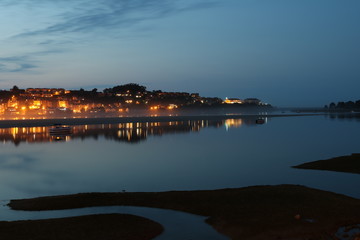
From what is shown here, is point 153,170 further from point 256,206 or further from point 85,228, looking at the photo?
point 85,228

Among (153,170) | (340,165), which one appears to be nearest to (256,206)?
(153,170)

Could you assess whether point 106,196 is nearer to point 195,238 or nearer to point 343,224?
point 195,238

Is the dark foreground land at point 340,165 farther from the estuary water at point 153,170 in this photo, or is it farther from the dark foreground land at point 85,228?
the dark foreground land at point 85,228

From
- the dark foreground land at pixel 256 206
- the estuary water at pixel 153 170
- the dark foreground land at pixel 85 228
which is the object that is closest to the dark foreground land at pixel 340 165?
the estuary water at pixel 153 170

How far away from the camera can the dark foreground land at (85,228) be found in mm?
17516

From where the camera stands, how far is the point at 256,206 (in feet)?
73.8

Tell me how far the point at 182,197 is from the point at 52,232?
9804 millimetres

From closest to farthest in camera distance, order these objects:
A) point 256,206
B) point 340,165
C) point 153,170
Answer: point 256,206
point 340,165
point 153,170

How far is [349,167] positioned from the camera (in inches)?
1483

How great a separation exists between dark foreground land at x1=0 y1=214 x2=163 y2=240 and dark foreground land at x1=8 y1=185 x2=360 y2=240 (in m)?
3.43

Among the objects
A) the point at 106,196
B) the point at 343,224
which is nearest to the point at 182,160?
the point at 106,196

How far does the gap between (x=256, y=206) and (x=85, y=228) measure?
33.6 ft

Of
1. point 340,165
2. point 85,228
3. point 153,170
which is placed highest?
point 340,165

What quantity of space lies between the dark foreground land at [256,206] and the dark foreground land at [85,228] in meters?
3.43
